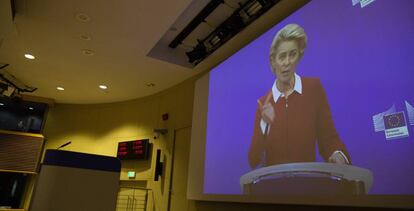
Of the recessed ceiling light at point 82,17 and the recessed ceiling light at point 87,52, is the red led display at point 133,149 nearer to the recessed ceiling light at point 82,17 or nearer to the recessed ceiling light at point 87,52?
the recessed ceiling light at point 87,52

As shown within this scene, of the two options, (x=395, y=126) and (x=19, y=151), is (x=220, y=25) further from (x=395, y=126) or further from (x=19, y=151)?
(x=19, y=151)

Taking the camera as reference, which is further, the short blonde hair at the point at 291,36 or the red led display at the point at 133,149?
the red led display at the point at 133,149

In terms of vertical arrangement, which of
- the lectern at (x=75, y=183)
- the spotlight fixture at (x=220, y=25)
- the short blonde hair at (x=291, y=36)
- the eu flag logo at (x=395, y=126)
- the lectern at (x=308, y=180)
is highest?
the spotlight fixture at (x=220, y=25)

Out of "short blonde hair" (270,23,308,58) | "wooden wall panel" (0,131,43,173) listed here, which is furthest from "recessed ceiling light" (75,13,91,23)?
"wooden wall panel" (0,131,43,173)

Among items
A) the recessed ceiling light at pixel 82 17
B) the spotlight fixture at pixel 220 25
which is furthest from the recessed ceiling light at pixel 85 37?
the spotlight fixture at pixel 220 25

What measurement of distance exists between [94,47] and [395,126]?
329 cm

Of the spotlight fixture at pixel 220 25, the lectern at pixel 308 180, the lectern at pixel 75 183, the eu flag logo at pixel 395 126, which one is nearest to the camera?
the lectern at pixel 75 183

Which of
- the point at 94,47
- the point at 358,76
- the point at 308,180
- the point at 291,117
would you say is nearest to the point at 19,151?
the point at 94,47

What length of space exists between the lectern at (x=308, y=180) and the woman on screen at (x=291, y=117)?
0.06m

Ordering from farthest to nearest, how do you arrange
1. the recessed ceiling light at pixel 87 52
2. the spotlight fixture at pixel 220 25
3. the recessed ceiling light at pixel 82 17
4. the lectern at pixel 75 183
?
1. the recessed ceiling light at pixel 87 52
2. the recessed ceiling light at pixel 82 17
3. the spotlight fixture at pixel 220 25
4. the lectern at pixel 75 183

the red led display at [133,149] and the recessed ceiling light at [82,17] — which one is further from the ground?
the recessed ceiling light at [82,17]

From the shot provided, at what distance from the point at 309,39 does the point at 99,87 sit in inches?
151

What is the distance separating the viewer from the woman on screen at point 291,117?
6.28 ft

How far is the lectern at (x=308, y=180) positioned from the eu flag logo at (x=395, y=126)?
250 mm
